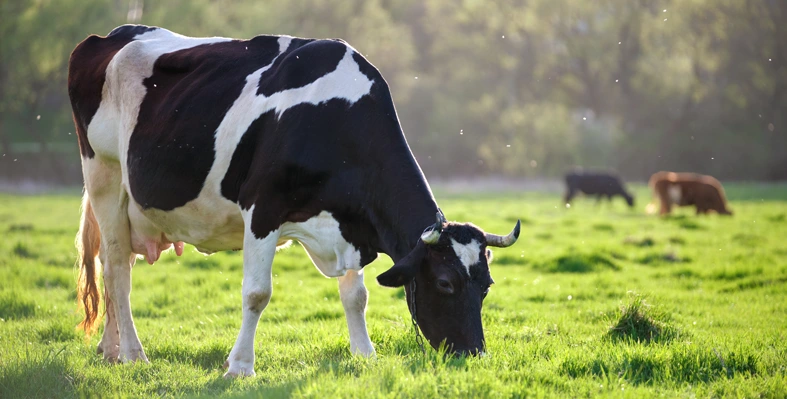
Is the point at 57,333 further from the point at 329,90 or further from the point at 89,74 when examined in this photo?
the point at 329,90

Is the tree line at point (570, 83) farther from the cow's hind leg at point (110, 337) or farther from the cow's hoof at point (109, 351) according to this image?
the cow's hoof at point (109, 351)

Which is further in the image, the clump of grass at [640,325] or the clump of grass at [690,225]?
the clump of grass at [690,225]

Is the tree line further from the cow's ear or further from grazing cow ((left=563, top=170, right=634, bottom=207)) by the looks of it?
the cow's ear

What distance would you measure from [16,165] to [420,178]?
37022mm

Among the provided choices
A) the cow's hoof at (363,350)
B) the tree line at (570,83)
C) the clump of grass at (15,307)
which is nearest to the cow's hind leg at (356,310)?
the cow's hoof at (363,350)

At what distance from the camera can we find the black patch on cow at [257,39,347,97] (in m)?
5.64

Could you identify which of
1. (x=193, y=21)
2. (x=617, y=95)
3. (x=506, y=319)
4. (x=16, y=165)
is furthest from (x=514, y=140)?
(x=506, y=319)

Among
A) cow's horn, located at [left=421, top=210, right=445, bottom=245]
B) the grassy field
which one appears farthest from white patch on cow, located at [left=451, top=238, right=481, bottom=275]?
the grassy field

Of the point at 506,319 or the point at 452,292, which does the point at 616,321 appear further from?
the point at 452,292

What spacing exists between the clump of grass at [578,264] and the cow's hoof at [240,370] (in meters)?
6.56

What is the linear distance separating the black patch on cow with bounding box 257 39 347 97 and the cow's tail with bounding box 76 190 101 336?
238cm

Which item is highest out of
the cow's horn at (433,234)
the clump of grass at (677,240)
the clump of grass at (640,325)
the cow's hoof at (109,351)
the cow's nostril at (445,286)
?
the cow's horn at (433,234)

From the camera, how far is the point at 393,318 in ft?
24.6

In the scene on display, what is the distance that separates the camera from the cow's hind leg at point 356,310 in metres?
5.91
